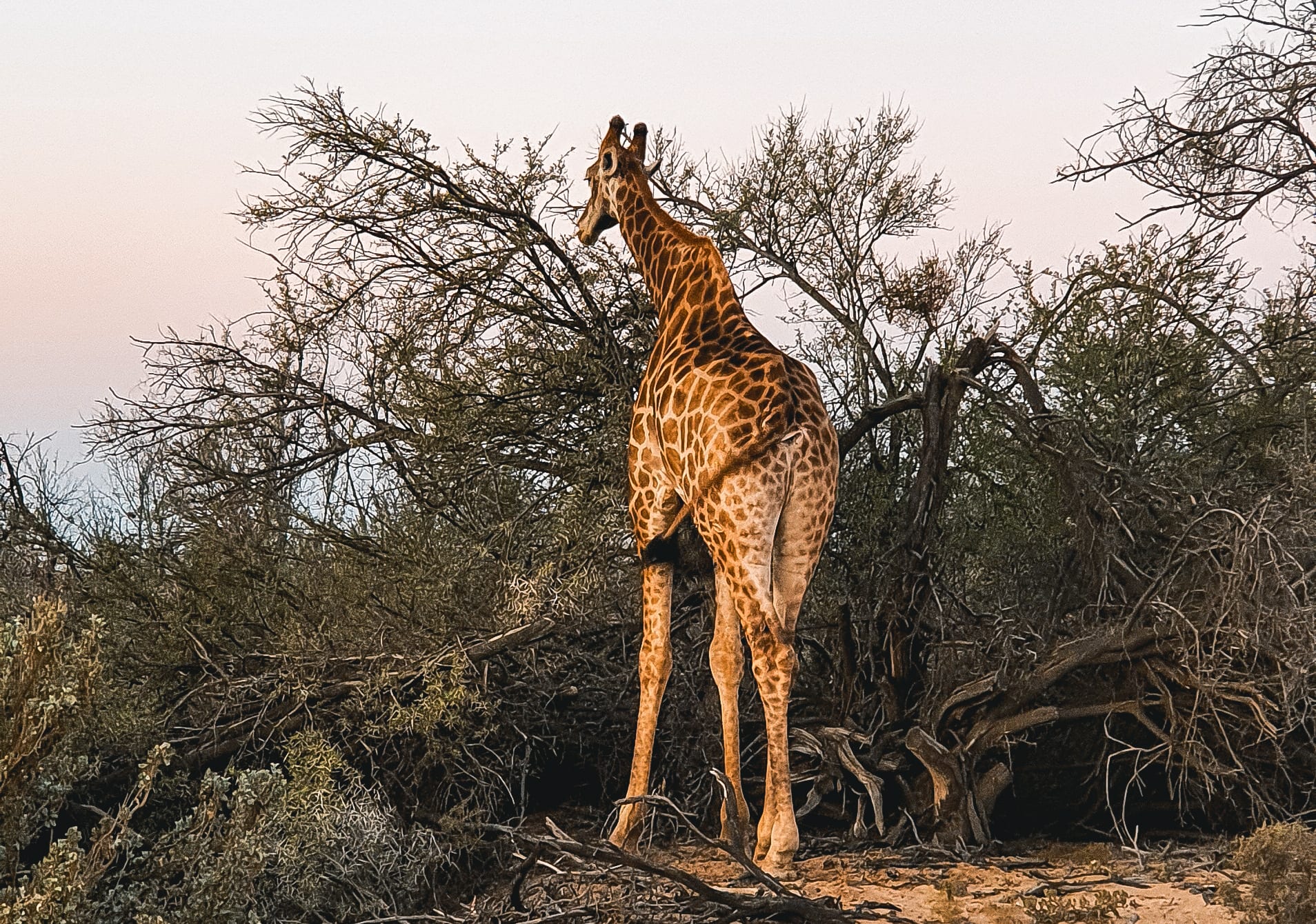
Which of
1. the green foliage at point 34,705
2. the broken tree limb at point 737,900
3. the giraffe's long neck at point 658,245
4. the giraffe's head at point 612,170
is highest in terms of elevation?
the giraffe's head at point 612,170

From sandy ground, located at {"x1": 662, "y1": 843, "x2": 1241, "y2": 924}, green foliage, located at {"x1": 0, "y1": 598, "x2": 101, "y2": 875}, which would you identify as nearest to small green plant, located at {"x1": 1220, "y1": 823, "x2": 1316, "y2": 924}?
sandy ground, located at {"x1": 662, "y1": 843, "x2": 1241, "y2": 924}

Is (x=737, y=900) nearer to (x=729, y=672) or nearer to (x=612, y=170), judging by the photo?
(x=729, y=672)

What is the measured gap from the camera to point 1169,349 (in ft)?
26.0

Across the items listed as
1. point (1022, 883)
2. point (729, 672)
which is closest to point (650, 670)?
point (729, 672)

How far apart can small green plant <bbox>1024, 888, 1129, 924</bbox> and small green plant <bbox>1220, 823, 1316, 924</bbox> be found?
0.50m

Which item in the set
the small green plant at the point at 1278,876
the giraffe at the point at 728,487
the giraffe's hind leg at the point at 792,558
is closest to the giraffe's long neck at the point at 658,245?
the giraffe at the point at 728,487

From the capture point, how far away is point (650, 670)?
645 centimetres

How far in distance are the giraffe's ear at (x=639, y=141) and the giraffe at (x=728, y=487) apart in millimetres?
371

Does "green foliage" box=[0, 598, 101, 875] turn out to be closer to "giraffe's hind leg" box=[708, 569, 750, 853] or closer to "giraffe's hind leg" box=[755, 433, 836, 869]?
"giraffe's hind leg" box=[708, 569, 750, 853]

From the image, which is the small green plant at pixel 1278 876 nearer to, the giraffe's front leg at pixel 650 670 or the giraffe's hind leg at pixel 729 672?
the giraffe's hind leg at pixel 729 672

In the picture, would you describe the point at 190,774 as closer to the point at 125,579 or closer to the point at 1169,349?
the point at 125,579

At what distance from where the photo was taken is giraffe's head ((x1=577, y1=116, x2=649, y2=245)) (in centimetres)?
695

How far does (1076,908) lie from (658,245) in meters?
3.68

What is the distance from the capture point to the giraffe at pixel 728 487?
A: 5.89 metres
